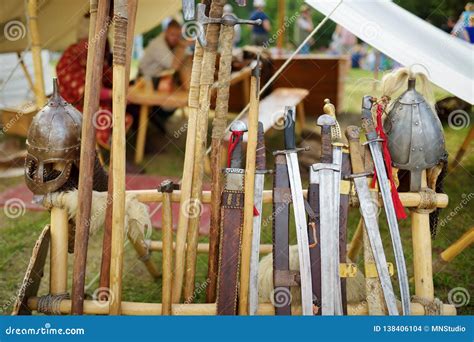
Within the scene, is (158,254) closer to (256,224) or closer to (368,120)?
(256,224)

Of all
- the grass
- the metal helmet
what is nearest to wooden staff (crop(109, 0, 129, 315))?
the grass

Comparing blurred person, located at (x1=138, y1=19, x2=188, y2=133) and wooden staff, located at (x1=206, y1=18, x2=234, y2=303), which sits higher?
blurred person, located at (x1=138, y1=19, x2=188, y2=133)

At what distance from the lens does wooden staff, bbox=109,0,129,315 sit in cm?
199

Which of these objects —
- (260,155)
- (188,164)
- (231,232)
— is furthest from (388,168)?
(188,164)

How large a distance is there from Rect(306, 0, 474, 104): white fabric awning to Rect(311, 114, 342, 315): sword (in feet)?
2.97

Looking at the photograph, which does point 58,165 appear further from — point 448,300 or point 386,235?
point 386,235

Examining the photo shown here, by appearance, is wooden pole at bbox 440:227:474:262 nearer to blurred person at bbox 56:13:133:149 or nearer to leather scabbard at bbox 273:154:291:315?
leather scabbard at bbox 273:154:291:315

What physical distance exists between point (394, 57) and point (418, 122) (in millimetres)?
1028

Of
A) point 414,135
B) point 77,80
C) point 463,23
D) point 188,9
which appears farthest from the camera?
point 463,23

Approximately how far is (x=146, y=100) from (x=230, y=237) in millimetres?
3309

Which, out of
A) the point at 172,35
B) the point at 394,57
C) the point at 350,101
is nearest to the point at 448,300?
the point at 394,57

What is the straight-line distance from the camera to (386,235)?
3.95 metres

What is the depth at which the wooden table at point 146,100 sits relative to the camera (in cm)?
512

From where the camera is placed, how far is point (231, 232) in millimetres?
2098
